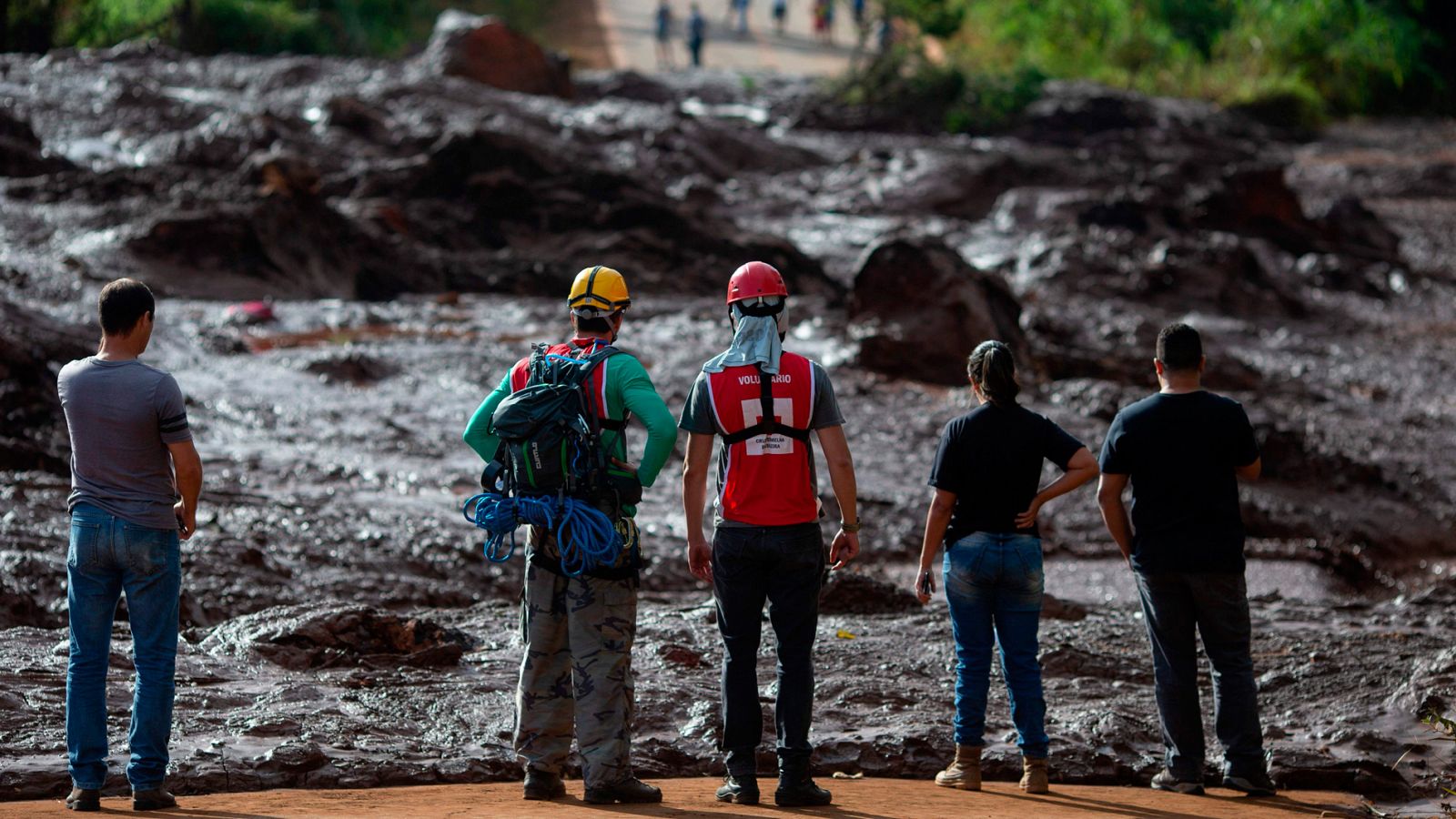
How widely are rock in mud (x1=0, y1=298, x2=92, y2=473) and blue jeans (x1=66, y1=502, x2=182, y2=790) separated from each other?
6.02 m

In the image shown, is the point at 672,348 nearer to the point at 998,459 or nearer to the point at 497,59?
the point at 998,459

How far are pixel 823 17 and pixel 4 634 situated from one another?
40496 millimetres

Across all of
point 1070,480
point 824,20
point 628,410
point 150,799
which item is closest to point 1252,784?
point 1070,480

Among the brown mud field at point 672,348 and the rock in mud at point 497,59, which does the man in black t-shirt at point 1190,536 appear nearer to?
the brown mud field at point 672,348

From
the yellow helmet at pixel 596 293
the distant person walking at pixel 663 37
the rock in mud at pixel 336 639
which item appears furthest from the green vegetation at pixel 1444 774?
the distant person walking at pixel 663 37

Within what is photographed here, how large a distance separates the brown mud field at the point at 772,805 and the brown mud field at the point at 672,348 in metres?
0.27

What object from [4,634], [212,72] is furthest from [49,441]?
[212,72]

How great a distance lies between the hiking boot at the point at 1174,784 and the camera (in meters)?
6.07

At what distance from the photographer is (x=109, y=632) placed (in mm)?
5223

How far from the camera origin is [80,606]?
521cm

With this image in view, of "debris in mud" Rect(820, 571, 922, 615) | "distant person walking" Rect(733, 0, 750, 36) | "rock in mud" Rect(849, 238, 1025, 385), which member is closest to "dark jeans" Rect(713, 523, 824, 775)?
"debris in mud" Rect(820, 571, 922, 615)

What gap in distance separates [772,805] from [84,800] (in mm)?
2137

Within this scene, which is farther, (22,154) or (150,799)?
(22,154)

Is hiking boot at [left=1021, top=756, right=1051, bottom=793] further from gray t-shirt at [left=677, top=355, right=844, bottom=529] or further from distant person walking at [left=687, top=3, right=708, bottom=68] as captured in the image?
distant person walking at [left=687, top=3, right=708, bottom=68]
